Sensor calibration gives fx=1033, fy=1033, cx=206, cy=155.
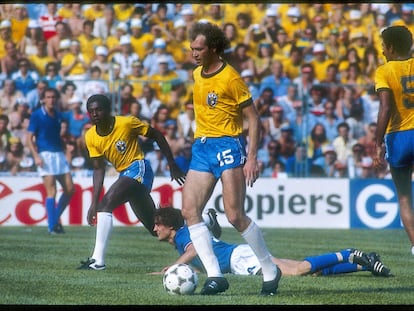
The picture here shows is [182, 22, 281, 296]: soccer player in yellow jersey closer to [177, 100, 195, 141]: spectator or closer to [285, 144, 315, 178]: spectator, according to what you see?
[285, 144, 315, 178]: spectator

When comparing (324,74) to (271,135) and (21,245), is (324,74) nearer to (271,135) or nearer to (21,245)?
(271,135)

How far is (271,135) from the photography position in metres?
18.2

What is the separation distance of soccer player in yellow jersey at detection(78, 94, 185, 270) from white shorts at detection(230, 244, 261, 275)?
156 cm

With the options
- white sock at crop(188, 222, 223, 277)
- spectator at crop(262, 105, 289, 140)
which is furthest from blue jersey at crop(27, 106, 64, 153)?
white sock at crop(188, 222, 223, 277)

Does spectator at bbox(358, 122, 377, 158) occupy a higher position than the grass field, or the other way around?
spectator at bbox(358, 122, 377, 158)

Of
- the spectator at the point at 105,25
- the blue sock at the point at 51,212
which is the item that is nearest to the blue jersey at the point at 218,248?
the blue sock at the point at 51,212

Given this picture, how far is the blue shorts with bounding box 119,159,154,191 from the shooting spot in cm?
1107

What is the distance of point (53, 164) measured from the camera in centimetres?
1634

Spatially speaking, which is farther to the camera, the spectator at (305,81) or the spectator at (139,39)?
the spectator at (139,39)

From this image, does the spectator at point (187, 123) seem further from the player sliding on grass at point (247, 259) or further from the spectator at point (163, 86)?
the player sliding on grass at point (247, 259)

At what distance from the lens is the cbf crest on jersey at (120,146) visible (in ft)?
36.7

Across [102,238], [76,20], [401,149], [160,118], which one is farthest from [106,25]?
[401,149]

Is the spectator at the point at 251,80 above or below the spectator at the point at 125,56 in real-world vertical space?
below

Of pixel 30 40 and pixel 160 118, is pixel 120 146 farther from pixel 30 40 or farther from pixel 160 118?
pixel 30 40
